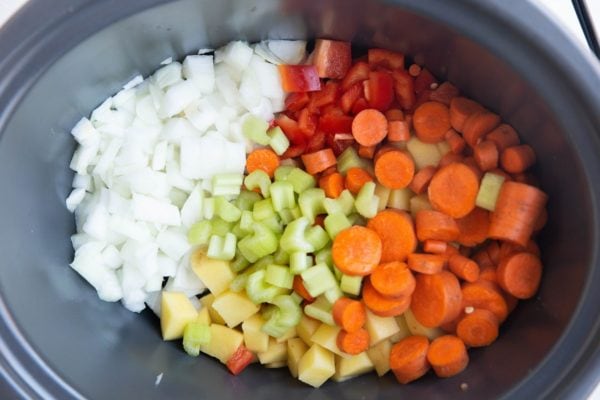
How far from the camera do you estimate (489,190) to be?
4.98 feet

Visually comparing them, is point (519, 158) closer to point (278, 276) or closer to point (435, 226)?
point (435, 226)

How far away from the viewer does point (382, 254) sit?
160 centimetres

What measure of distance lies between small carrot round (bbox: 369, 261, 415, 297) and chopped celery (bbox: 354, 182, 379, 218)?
0.13m

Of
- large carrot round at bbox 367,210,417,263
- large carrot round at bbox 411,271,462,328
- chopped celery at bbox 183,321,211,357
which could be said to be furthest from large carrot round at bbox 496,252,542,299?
chopped celery at bbox 183,321,211,357

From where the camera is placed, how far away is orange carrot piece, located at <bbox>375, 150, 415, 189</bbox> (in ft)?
5.27

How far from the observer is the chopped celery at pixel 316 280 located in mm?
1570

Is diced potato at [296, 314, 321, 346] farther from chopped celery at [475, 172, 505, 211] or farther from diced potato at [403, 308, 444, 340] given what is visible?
chopped celery at [475, 172, 505, 211]

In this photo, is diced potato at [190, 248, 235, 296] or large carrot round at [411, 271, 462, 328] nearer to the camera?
large carrot round at [411, 271, 462, 328]

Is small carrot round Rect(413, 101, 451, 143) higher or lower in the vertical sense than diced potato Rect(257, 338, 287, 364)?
higher

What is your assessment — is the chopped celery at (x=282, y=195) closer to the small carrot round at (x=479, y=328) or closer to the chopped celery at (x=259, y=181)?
the chopped celery at (x=259, y=181)

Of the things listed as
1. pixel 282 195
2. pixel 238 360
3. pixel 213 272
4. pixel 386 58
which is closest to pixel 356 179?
pixel 282 195

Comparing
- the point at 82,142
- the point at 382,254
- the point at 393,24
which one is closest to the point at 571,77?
the point at 393,24

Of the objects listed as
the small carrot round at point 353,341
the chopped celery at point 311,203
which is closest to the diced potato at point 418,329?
the small carrot round at point 353,341

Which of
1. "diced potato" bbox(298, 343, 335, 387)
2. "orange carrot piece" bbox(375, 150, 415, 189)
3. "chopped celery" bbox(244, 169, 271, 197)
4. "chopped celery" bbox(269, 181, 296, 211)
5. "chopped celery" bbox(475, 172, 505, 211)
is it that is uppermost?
"chopped celery" bbox(475, 172, 505, 211)
